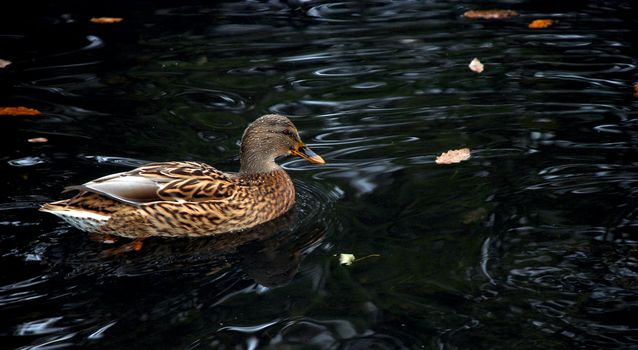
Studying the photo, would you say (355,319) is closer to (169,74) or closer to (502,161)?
(502,161)

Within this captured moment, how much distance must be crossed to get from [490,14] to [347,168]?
4800 mm

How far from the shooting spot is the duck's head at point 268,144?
7.08 metres

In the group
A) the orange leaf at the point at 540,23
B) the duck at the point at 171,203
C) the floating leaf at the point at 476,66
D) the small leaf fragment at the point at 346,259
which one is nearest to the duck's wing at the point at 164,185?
the duck at the point at 171,203

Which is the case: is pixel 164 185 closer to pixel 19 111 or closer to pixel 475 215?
pixel 475 215

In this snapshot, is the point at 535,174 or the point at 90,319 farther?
the point at 535,174

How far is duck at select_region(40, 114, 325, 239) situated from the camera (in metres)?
6.39

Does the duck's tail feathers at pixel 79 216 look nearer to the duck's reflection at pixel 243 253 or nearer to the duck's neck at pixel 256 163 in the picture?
the duck's reflection at pixel 243 253

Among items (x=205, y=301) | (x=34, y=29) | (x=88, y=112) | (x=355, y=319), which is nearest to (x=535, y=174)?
(x=355, y=319)

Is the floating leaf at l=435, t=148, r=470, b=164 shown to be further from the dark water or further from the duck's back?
the duck's back

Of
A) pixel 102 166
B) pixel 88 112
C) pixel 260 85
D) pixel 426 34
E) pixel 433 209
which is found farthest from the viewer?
pixel 426 34

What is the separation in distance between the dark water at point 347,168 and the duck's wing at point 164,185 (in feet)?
1.24

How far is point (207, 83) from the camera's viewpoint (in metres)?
9.55

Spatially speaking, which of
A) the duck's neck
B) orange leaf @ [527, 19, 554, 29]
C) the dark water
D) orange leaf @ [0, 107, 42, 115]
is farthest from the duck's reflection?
orange leaf @ [527, 19, 554, 29]

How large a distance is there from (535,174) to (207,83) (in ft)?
13.1
